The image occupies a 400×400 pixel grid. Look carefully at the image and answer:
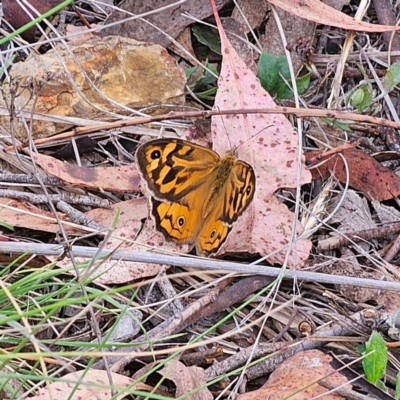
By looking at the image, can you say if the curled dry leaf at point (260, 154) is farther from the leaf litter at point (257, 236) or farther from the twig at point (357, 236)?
the twig at point (357, 236)

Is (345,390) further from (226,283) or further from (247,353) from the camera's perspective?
(226,283)

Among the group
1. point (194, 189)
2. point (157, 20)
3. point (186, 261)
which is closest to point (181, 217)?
point (194, 189)

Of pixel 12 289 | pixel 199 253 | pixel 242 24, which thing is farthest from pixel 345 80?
pixel 12 289

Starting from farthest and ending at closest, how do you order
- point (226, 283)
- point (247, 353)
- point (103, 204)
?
point (103, 204)
point (226, 283)
point (247, 353)

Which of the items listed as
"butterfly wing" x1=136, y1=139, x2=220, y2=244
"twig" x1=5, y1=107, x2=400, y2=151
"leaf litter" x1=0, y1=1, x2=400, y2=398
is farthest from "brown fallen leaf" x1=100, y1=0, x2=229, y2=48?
"butterfly wing" x1=136, y1=139, x2=220, y2=244

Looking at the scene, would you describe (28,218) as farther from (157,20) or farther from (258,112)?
(157,20)

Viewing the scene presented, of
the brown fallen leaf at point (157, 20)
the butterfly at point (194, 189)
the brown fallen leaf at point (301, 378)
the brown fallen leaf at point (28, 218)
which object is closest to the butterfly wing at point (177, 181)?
the butterfly at point (194, 189)
